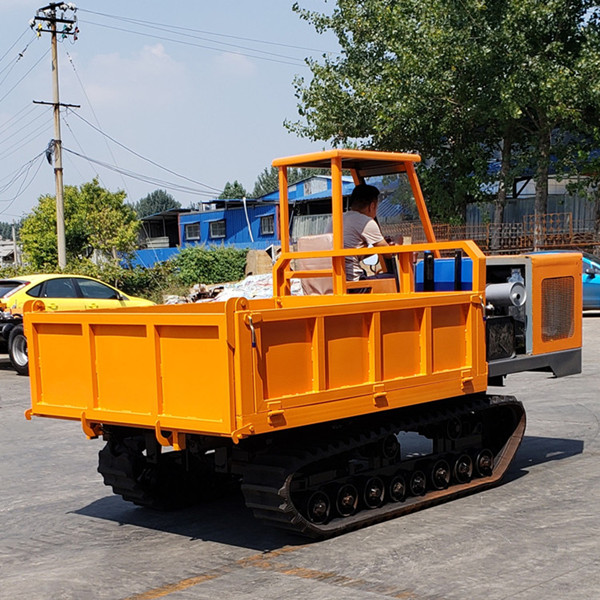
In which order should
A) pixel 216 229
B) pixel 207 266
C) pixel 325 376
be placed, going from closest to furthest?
1. pixel 325 376
2. pixel 207 266
3. pixel 216 229

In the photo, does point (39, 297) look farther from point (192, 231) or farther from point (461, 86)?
point (192, 231)

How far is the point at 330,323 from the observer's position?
20.0ft

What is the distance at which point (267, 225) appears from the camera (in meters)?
52.4

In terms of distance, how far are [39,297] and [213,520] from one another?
11431mm

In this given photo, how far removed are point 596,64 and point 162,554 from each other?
1005 inches

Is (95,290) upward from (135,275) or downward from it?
upward

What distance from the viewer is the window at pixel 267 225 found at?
5182 cm

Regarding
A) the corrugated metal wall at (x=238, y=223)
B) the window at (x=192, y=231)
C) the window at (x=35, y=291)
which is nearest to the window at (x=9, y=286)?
the window at (x=35, y=291)

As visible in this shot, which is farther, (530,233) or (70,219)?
(70,219)

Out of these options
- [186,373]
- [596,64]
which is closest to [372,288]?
[186,373]

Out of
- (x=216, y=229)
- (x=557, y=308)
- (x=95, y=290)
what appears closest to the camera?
(x=557, y=308)

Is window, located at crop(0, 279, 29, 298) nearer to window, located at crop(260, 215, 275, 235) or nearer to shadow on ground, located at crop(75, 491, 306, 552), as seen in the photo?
shadow on ground, located at crop(75, 491, 306, 552)

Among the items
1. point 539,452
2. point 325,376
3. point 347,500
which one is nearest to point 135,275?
point 539,452

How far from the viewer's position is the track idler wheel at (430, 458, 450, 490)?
23.3ft
